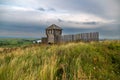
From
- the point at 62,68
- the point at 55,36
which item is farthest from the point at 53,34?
the point at 62,68

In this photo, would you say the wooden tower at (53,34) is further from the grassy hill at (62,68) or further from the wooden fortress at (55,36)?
the grassy hill at (62,68)

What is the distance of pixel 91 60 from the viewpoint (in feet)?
29.2

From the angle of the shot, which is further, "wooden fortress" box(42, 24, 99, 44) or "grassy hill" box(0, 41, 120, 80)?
"wooden fortress" box(42, 24, 99, 44)

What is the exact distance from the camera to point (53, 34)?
37375 millimetres

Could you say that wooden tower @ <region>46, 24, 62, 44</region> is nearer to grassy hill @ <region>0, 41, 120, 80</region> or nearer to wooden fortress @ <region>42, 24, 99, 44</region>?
wooden fortress @ <region>42, 24, 99, 44</region>

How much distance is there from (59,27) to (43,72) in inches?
1307

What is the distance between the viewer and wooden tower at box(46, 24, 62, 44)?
3703cm

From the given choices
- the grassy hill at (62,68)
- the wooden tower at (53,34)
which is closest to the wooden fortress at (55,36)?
the wooden tower at (53,34)

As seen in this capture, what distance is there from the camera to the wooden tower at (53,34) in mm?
37031

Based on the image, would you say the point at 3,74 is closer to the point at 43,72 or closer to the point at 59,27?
the point at 43,72

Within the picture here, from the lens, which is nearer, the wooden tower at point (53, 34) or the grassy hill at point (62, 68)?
the grassy hill at point (62, 68)

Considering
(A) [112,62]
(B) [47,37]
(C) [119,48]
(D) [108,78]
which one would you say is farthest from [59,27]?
(D) [108,78]

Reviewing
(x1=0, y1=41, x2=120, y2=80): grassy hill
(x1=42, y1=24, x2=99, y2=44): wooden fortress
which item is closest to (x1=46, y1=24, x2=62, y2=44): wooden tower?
(x1=42, y1=24, x2=99, y2=44): wooden fortress

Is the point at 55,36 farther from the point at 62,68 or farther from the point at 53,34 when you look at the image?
the point at 62,68
